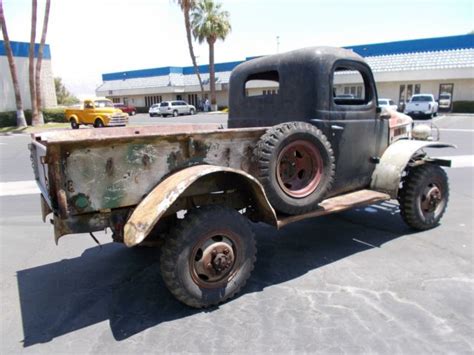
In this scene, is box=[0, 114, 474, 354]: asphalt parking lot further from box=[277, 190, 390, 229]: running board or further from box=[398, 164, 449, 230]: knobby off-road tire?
box=[277, 190, 390, 229]: running board

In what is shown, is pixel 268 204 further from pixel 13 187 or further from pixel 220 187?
pixel 13 187

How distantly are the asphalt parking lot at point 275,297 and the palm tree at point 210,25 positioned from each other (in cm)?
3630

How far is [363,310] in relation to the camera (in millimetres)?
3227

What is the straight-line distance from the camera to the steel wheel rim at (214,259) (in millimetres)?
3195

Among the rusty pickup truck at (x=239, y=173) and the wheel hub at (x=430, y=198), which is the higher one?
the rusty pickup truck at (x=239, y=173)

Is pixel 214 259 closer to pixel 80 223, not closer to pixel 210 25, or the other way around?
pixel 80 223

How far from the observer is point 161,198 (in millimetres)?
2906

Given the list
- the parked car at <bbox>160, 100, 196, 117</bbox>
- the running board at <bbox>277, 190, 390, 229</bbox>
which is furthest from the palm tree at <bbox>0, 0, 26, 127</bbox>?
the running board at <bbox>277, 190, 390, 229</bbox>

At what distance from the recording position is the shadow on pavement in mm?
3199

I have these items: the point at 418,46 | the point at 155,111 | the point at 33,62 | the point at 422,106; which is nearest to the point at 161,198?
the point at 33,62

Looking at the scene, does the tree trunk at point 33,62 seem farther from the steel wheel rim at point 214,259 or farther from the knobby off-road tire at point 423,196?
the steel wheel rim at point 214,259

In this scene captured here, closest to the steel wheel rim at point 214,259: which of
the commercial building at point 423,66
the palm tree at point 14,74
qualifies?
the palm tree at point 14,74

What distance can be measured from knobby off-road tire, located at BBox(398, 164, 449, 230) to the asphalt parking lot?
7.3 inches

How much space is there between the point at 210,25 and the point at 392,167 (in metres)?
38.4
